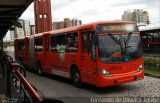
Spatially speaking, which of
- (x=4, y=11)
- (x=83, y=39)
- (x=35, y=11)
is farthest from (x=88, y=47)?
(x=35, y=11)

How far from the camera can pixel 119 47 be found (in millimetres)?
12266

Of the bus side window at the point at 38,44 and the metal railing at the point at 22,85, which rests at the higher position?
the bus side window at the point at 38,44

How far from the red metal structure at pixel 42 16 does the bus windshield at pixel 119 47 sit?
6219 centimetres

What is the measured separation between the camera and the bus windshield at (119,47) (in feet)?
39.2

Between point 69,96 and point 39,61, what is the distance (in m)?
8.82

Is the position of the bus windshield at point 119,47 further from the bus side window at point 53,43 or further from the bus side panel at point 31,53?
the bus side panel at point 31,53

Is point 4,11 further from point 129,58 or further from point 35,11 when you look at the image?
point 35,11

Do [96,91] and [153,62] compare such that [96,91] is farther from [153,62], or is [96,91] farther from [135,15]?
[135,15]

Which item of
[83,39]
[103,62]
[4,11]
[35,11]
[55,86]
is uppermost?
[35,11]

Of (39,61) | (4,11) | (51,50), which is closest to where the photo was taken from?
(4,11)

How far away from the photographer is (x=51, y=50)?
57.1ft

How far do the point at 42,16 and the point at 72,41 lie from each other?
62462mm

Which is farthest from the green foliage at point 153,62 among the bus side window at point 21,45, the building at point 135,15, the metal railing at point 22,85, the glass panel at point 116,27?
the building at point 135,15

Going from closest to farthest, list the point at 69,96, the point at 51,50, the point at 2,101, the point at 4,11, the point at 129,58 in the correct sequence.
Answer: the point at 2,101 < the point at 69,96 < the point at 129,58 < the point at 4,11 < the point at 51,50
